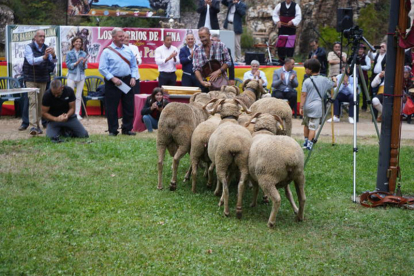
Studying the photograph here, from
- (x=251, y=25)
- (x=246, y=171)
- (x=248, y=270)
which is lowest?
(x=248, y=270)

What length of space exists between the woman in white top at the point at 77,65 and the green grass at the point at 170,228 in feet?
19.6

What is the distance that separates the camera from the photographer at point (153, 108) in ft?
41.0

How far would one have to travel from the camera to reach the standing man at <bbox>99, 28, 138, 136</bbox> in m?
12.1

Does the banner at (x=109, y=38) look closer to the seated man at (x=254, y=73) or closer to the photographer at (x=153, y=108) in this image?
the seated man at (x=254, y=73)

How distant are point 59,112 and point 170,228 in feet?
20.4

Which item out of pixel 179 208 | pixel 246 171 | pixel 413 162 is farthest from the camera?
pixel 413 162

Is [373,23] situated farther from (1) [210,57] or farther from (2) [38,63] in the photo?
(2) [38,63]

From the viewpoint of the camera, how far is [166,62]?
15781 mm

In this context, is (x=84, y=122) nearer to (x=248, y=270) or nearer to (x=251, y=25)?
(x=248, y=270)

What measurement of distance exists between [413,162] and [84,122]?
885 cm

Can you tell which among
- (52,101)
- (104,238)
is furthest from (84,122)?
(104,238)

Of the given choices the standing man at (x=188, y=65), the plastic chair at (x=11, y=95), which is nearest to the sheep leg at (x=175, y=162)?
the standing man at (x=188, y=65)

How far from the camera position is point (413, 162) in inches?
416

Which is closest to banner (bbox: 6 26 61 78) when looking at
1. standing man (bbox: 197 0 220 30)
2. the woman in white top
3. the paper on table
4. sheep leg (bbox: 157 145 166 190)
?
the woman in white top
